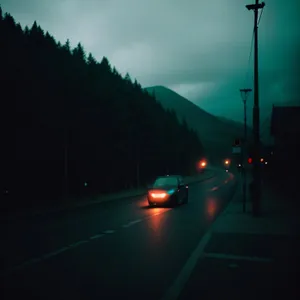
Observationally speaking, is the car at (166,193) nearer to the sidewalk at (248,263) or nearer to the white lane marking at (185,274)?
the sidewalk at (248,263)

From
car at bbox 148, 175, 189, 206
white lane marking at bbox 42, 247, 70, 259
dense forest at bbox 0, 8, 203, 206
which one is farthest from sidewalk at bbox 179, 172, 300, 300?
dense forest at bbox 0, 8, 203, 206

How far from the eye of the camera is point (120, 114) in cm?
4291

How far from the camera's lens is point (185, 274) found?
7.64 m

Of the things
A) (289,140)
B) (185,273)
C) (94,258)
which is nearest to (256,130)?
(94,258)

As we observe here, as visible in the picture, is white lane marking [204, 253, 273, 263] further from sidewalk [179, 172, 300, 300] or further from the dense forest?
the dense forest

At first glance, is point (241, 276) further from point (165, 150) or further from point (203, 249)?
point (165, 150)

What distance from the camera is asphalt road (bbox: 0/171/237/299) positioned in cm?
658

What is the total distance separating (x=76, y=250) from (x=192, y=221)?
7.30 metres

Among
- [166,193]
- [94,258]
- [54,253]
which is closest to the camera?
[94,258]

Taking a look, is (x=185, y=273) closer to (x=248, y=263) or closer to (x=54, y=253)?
(x=248, y=263)

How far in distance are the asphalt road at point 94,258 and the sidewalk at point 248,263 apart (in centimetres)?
54

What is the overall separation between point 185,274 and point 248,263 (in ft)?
5.53

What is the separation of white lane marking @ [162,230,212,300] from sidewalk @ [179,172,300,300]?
0.32 ft

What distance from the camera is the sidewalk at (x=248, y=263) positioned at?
21.3ft
